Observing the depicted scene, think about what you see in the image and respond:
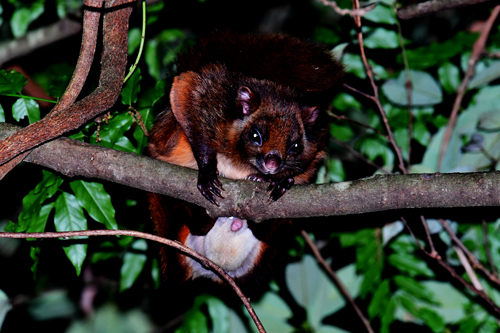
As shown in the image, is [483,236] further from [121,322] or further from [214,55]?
[121,322]

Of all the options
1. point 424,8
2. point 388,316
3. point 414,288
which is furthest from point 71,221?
point 424,8

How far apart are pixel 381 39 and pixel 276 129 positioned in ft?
4.92

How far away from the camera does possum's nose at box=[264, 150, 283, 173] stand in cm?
345

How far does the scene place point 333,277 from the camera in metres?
4.72

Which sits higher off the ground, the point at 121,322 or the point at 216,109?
the point at 216,109

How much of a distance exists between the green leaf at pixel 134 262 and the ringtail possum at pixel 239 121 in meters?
0.60

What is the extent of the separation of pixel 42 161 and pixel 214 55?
1.45 metres

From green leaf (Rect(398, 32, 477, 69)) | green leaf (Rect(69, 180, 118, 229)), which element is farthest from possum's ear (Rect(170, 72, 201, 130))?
green leaf (Rect(398, 32, 477, 69))

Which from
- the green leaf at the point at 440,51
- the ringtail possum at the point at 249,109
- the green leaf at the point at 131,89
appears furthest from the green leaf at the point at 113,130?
the green leaf at the point at 440,51

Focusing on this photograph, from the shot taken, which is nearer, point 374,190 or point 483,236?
point 374,190

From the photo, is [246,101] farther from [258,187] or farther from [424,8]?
[424,8]

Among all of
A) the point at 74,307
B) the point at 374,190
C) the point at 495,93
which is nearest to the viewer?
the point at 374,190

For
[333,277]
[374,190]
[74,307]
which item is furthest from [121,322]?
[374,190]

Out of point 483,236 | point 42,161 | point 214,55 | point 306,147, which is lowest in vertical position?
point 483,236
